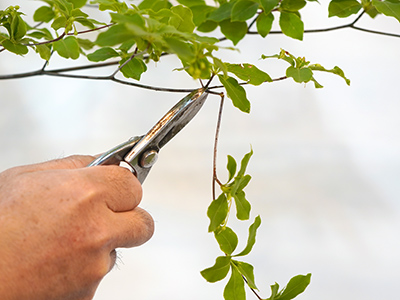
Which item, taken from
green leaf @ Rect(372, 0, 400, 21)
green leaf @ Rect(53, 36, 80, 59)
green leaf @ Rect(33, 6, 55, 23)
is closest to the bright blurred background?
green leaf @ Rect(33, 6, 55, 23)

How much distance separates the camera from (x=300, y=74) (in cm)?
63

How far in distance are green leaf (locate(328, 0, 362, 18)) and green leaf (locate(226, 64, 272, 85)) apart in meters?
0.10

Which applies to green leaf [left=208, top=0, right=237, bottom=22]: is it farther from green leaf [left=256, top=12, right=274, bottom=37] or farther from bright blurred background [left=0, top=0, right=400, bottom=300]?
bright blurred background [left=0, top=0, right=400, bottom=300]

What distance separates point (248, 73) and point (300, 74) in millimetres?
58

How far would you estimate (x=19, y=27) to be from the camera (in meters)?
0.67

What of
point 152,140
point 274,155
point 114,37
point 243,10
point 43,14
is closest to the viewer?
point 114,37

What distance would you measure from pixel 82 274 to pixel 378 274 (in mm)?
642

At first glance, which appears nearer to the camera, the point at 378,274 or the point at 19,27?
the point at 19,27

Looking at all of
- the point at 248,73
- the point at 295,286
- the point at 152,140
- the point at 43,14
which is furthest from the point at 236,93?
the point at 43,14

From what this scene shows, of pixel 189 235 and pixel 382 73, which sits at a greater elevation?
pixel 382 73

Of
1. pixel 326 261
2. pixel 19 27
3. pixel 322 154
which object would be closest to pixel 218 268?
pixel 19 27

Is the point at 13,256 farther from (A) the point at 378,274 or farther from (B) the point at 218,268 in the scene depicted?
(A) the point at 378,274

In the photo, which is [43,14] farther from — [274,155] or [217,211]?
[274,155]

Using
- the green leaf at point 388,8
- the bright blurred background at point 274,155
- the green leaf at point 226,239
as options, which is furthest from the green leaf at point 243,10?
the bright blurred background at point 274,155
